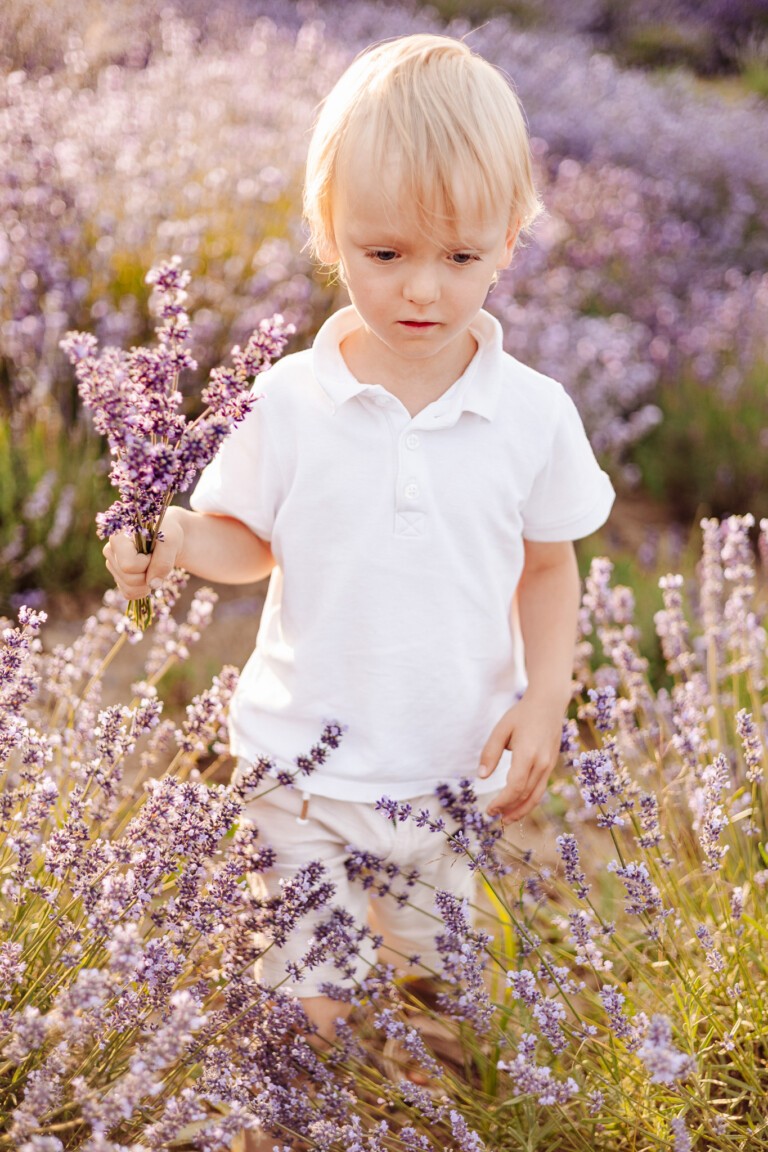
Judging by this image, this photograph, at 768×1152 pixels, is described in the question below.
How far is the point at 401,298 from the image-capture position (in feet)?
4.69

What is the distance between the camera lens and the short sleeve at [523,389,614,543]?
1733 mm

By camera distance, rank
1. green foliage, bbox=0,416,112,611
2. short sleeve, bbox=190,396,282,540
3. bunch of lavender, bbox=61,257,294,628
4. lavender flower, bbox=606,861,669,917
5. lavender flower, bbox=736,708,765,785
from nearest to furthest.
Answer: bunch of lavender, bbox=61,257,294,628 < lavender flower, bbox=606,861,669,917 < lavender flower, bbox=736,708,765,785 < short sleeve, bbox=190,396,282,540 < green foliage, bbox=0,416,112,611

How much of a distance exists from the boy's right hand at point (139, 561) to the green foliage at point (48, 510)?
1727mm

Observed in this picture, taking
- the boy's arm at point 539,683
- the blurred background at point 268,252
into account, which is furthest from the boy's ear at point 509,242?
the blurred background at point 268,252

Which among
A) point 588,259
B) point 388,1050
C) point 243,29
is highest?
point 243,29

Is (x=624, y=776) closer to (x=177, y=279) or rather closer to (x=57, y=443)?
(x=177, y=279)

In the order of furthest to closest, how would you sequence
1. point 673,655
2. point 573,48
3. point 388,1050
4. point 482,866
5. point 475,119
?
point 573,48 < point 673,655 < point 388,1050 < point 482,866 < point 475,119

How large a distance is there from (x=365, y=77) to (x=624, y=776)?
1.12 metres

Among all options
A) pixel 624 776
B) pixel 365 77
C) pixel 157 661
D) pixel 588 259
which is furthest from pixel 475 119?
pixel 588 259

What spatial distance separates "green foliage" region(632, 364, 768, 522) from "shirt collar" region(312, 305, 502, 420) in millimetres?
2770

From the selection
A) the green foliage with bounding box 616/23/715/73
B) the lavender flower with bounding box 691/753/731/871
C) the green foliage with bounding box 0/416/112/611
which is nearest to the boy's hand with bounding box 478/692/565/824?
the lavender flower with bounding box 691/753/731/871

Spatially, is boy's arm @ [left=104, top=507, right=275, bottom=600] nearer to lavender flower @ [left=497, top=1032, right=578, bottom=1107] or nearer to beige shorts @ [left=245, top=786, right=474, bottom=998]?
beige shorts @ [left=245, top=786, right=474, bottom=998]

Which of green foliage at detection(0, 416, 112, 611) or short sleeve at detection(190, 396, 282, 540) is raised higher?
short sleeve at detection(190, 396, 282, 540)

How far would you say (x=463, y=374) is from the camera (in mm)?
1656
